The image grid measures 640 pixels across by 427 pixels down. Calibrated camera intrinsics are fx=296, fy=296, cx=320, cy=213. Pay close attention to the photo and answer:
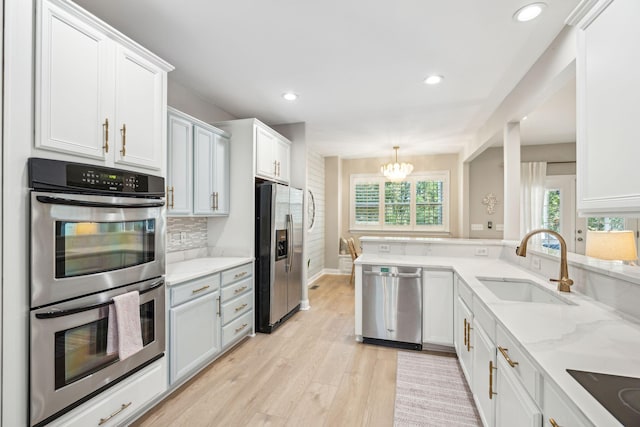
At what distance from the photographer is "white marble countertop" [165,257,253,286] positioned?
2250 millimetres

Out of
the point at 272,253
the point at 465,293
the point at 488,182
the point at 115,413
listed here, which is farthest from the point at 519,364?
the point at 488,182

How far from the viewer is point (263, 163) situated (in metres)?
3.46

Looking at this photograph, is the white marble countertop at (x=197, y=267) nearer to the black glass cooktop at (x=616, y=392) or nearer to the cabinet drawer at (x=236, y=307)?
the cabinet drawer at (x=236, y=307)

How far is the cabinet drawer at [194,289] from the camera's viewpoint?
2197mm

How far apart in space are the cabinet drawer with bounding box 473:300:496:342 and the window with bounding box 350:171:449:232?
445 cm

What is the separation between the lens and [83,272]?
154 cm

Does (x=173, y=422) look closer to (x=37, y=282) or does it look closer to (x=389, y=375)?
(x=37, y=282)

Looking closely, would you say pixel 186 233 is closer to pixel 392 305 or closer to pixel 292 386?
pixel 292 386

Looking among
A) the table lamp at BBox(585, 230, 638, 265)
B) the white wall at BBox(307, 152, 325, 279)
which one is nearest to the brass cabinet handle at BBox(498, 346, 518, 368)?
the table lamp at BBox(585, 230, 638, 265)

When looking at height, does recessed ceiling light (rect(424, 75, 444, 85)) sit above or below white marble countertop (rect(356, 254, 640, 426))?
above

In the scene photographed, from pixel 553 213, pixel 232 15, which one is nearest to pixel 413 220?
pixel 553 213

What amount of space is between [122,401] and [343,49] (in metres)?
2.83

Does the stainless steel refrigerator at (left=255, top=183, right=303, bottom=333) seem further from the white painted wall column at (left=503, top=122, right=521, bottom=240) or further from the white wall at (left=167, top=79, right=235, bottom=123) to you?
the white painted wall column at (left=503, top=122, right=521, bottom=240)

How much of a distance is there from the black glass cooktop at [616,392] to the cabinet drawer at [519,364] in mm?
171
